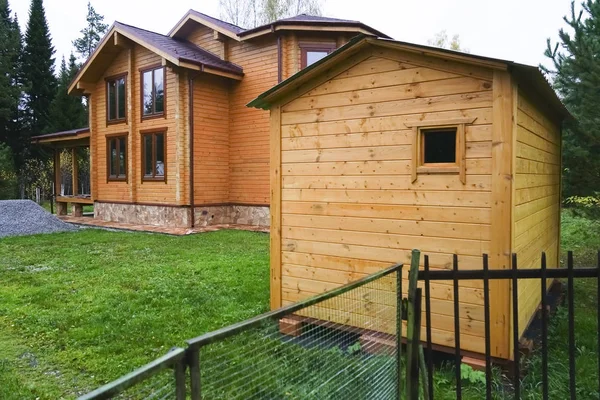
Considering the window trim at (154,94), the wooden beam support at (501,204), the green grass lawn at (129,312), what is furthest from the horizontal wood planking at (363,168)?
the window trim at (154,94)

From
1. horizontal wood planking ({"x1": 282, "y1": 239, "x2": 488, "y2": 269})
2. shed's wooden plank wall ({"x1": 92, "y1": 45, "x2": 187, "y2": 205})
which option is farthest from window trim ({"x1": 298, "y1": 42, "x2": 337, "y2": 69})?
horizontal wood planking ({"x1": 282, "y1": 239, "x2": 488, "y2": 269})

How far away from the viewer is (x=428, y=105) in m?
4.09

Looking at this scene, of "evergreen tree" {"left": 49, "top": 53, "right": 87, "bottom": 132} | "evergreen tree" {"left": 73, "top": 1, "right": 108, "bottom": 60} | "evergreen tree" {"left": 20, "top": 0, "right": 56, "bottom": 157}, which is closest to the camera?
"evergreen tree" {"left": 49, "top": 53, "right": 87, "bottom": 132}

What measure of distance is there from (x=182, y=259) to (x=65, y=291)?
2744mm

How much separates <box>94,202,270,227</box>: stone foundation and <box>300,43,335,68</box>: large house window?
4.99 meters

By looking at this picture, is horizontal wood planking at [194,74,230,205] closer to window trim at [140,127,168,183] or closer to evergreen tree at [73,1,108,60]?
window trim at [140,127,168,183]

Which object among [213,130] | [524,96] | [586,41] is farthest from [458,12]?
[524,96]

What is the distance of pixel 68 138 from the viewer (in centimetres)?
1858

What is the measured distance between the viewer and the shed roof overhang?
1822 centimetres

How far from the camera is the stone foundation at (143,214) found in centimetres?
1457

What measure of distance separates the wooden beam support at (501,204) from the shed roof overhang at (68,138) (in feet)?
57.8

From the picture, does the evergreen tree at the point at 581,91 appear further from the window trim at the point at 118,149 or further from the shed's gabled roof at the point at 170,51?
the window trim at the point at 118,149

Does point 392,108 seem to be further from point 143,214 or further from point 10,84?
point 10,84

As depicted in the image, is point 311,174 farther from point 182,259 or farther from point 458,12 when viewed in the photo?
point 458,12
